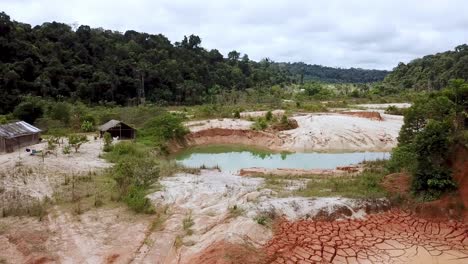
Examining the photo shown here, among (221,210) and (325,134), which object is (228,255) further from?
(325,134)

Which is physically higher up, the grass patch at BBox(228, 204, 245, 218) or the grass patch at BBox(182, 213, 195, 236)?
the grass patch at BBox(228, 204, 245, 218)

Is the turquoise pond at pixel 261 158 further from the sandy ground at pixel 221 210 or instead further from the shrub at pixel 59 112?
the shrub at pixel 59 112

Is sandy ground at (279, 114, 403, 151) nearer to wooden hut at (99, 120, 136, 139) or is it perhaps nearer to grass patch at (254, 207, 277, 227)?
wooden hut at (99, 120, 136, 139)

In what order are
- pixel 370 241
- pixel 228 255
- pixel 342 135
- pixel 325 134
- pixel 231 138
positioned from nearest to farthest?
1. pixel 228 255
2. pixel 370 241
3. pixel 342 135
4. pixel 325 134
5. pixel 231 138

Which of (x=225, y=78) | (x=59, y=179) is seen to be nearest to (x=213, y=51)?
(x=225, y=78)

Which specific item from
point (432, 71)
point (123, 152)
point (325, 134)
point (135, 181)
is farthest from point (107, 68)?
point (432, 71)

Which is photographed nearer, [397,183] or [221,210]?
[221,210]

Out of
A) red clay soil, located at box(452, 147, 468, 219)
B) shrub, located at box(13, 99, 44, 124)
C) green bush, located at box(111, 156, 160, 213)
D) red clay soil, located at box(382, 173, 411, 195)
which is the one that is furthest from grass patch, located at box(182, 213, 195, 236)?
shrub, located at box(13, 99, 44, 124)
